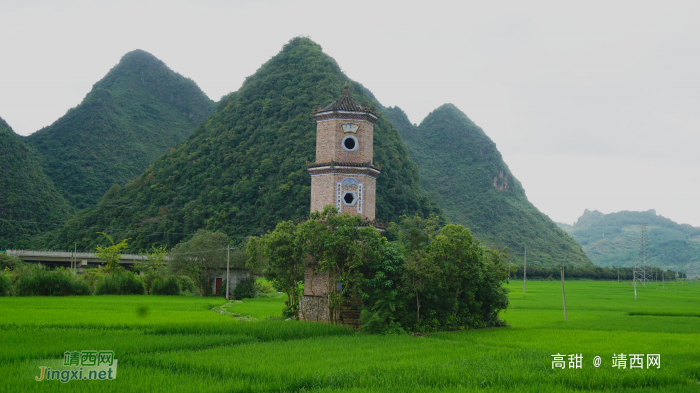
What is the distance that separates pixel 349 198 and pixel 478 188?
3771 inches

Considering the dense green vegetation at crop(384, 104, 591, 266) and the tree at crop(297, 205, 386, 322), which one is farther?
the dense green vegetation at crop(384, 104, 591, 266)

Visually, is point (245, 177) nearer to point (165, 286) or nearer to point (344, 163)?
point (165, 286)

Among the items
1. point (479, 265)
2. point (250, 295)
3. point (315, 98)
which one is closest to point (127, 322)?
point (479, 265)

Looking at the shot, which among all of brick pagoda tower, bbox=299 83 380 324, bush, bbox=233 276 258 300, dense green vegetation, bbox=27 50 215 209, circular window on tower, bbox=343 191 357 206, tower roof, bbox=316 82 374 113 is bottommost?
bush, bbox=233 276 258 300

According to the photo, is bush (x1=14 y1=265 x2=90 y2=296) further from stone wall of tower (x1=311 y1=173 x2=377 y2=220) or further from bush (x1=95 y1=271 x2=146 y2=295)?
stone wall of tower (x1=311 y1=173 x2=377 y2=220)

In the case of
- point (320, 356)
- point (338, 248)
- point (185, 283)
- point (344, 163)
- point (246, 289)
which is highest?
point (344, 163)

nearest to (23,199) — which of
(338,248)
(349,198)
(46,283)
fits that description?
(46,283)

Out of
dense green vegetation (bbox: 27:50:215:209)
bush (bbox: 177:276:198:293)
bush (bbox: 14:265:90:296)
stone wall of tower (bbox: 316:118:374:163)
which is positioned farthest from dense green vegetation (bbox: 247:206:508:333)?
dense green vegetation (bbox: 27:50:215:209)

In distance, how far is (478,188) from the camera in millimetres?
112875

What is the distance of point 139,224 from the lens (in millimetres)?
60750

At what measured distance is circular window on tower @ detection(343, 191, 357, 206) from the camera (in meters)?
20.9

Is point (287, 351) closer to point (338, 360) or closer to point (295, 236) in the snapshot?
point (338, 360)

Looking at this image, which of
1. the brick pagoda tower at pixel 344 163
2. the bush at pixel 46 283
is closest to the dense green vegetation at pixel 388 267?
the brick pagoda tower at pixel 344 163

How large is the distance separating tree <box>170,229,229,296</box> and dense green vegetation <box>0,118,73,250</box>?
33.0 m
